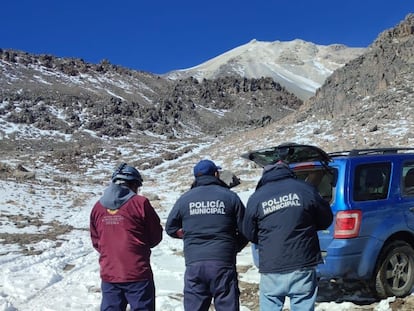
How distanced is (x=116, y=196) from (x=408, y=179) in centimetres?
369

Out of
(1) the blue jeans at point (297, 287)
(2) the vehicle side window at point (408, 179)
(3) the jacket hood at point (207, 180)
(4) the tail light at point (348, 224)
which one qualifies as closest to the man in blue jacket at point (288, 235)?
(1) the blue jeans at point (297, 287)

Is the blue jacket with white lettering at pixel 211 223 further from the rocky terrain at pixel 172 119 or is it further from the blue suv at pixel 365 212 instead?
the rocky terrain at pixel 172 119

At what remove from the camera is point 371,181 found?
5945 millimetres

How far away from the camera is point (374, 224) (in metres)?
5.72

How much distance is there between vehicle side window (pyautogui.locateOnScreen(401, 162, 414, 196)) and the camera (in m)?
6.16

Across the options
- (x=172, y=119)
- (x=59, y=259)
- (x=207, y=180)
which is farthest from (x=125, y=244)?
(x=172, y=119)

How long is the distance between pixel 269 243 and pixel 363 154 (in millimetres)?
2793

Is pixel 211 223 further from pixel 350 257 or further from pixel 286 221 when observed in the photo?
pixel 350 257

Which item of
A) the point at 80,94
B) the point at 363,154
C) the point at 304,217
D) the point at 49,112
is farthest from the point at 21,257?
the point at 80,94

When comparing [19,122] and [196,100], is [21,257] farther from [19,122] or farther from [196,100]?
[196,100]

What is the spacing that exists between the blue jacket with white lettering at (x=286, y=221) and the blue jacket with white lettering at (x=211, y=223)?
0.17m

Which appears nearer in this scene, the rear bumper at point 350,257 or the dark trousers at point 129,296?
the dark trousers at point 129,296

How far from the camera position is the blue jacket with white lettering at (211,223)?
4383mm

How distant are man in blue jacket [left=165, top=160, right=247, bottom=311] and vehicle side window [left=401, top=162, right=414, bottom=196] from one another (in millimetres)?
2620
